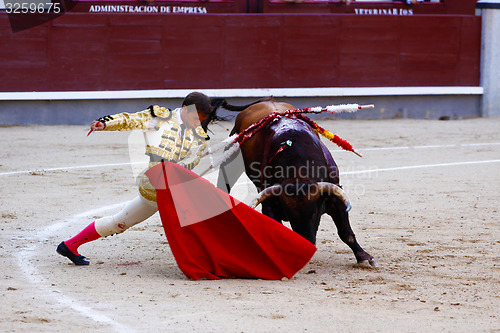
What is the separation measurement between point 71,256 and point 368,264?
133cm

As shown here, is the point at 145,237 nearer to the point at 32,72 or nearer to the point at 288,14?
the point at 32,72

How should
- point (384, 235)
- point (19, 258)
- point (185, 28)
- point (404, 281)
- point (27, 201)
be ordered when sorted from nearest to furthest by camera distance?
point (404, 281) → point (19, 258) → point (384, 235) → point (27, 201) → point (185, 28)

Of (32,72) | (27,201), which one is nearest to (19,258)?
(27,201)

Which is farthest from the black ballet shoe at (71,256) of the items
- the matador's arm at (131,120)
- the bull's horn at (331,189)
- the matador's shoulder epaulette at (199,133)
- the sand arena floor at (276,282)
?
the bull's horn at (331,189)

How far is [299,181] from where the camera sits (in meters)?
3.30

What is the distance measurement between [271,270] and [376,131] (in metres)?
6.02

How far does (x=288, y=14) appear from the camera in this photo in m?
9.91

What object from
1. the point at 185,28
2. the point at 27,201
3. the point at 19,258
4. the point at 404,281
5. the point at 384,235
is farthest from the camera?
the point at 185,28

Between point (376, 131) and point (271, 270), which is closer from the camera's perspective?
A: point (271, 270)

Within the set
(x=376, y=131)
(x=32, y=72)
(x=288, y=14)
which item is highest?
(x=288, y=14)

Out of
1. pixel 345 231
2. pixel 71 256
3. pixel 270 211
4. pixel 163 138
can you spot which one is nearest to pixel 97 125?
pixel 163 138

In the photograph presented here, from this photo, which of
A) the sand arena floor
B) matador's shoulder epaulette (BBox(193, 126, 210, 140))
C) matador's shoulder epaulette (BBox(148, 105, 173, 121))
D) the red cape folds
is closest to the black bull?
the red cape folds

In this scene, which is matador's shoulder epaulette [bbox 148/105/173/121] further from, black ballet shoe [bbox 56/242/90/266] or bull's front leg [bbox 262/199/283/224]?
black ballet shoe [bbox 56/242/90/266]

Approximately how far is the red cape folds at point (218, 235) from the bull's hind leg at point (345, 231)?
29 centimetres
